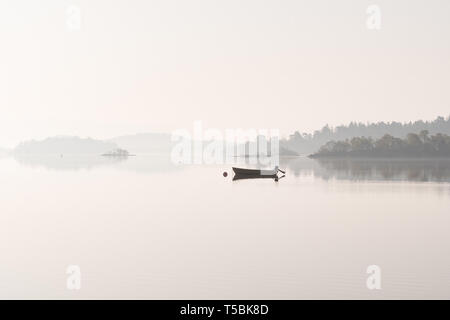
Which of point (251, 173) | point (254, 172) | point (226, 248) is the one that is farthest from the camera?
point (254, 172)

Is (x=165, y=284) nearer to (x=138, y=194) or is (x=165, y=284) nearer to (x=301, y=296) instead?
(x=301, y=296)

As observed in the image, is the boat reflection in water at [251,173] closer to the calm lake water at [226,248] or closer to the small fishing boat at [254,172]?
the small fishing boat at [254,172]

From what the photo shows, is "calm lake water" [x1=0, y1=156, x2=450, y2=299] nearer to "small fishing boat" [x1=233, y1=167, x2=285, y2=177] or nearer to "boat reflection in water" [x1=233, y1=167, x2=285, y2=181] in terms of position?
"small fishing boat" [x1=233, y1=167, x2=285, y2=177]

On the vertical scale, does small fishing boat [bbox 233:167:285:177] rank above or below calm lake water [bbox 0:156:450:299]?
above

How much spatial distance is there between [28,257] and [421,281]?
74.8 feet

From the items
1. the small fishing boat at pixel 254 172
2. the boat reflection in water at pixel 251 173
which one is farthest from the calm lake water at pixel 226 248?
the boat reflection in water at pixel 251 173

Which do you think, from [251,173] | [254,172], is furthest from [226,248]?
[254,172]

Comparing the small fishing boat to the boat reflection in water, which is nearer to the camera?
the small fishing boat

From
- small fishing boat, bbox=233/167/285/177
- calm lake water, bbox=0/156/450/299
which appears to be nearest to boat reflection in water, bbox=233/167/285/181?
small fishing boat, bbox=233/167/285/177

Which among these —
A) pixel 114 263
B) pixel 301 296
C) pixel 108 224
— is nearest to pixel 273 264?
pixel 301 296

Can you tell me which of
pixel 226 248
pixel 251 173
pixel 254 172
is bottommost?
pixel 226 248

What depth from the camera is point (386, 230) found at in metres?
43.6

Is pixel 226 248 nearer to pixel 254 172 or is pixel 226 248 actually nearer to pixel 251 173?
pixel 251 173
